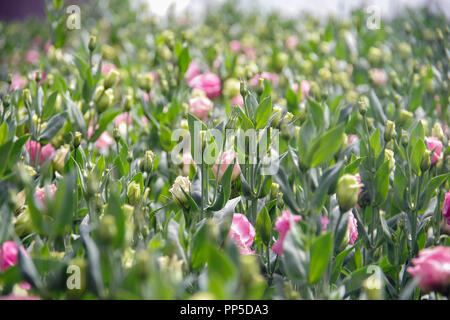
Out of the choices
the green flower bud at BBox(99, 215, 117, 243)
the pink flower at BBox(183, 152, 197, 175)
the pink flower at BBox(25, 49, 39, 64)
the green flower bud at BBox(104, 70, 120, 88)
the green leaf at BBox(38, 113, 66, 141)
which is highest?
the pink flower at BBox(25, 49, 39, 64)

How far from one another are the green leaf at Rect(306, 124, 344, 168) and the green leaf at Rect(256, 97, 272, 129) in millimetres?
157

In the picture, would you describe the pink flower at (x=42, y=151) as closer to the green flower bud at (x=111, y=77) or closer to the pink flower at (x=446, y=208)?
the green flower bud at (x=111, y=77)

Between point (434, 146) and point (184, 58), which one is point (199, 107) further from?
point (434, 146)

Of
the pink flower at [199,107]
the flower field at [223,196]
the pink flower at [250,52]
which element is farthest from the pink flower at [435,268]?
the pink flower at [250,52]

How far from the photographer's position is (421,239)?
0.75 m

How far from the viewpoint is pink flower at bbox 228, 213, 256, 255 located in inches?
25.8

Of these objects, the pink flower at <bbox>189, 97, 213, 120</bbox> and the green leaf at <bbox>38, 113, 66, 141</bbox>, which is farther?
the pink flower at <bbox>189, 97, 213, 120</bbox>

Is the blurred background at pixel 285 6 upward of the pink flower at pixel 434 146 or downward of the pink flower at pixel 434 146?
upward

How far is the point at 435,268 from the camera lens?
530 mm

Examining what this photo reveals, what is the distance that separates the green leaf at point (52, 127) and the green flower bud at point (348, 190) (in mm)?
566

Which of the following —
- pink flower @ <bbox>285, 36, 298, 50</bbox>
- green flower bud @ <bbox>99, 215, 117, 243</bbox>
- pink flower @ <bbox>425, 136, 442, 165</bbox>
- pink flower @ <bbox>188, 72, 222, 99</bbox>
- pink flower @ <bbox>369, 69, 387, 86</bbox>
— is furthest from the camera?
pink flower @ <bbox>285, 36, 298, 50</bbox>

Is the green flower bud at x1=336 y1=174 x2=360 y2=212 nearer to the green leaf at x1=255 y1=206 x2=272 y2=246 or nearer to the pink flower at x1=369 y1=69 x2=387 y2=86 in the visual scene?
the green leaf at x1=255 y1=206 x2=272 y2=246

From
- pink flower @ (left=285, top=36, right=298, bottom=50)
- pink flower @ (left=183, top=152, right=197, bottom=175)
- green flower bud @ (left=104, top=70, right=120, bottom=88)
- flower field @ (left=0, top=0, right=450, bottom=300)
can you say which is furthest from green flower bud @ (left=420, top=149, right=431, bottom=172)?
pink flower @ (left=285, top=36, right=298, bottom=50)

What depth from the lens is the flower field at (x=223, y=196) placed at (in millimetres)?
497
